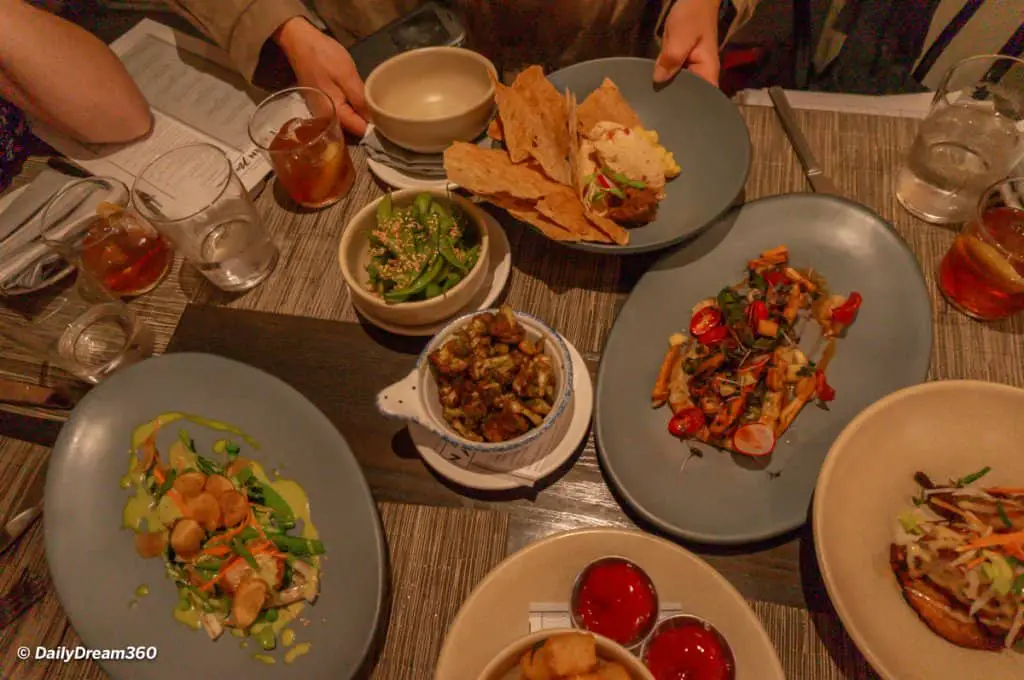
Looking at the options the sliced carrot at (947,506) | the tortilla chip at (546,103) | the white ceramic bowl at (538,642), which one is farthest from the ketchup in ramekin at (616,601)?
the tortilla chip at (546,103)

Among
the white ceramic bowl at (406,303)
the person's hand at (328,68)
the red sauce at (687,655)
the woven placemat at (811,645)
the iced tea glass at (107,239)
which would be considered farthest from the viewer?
the person's hand at (328,68)

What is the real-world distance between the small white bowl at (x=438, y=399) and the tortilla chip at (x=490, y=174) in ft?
1.03

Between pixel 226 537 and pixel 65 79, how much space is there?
1.44 m

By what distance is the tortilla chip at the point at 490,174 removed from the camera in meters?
1.35

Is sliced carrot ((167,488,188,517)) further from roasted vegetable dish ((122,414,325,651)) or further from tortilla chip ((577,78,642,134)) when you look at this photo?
tortilla chip ((577,78,642,134))

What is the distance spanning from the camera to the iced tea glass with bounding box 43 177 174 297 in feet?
5.12

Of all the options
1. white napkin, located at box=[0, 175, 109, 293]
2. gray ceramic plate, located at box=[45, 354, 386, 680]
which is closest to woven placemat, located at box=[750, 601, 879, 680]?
gray ceramic plate, located at box=[45, 354, 386, 680]

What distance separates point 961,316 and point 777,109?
2.52 ft

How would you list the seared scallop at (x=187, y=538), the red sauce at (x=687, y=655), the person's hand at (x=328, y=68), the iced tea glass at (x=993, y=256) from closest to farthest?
the red sauce at (x=687, y=655) < the seared scallop at (x=187, y=538) < the iced tea glass at (x=993, y=256) < the person's hand at (x=328, y=68)

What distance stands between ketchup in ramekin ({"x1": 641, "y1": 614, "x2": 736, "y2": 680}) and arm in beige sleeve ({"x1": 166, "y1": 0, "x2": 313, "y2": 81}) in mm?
1963

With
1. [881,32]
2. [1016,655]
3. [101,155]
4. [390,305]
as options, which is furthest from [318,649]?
[881,32]

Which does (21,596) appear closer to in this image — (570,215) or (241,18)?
(570,215)

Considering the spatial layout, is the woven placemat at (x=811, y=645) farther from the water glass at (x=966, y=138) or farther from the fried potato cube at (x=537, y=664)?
the water glass at (x=966, y=138)

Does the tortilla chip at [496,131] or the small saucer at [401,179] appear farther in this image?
the small saucer at [401,179]
